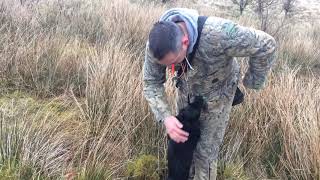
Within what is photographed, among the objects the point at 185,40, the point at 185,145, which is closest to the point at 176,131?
the point at 185,145

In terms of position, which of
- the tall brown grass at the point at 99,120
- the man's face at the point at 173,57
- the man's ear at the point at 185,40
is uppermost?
the man's ear at the point at 185,40

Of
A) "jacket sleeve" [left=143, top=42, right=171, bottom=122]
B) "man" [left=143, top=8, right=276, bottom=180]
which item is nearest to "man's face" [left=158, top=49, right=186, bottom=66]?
"man" [left=143, top=8, right=276, bottom=180]

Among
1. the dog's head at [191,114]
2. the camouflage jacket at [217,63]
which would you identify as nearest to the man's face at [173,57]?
the camouflage jacket at [217,63]

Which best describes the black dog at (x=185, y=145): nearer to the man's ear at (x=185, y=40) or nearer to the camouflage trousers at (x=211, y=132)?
the camouflage trousers at (x=211, y=132)

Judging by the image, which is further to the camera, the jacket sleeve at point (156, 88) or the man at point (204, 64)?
the jacket sleeve at point (156, 88)

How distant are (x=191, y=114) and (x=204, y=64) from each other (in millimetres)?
356

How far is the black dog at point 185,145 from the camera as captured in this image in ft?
9.53

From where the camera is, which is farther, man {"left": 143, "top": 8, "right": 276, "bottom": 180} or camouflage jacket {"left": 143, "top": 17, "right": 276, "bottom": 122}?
camouflage jacket {"left": 143, "top": 17, "right": 276, "bottom": 122}

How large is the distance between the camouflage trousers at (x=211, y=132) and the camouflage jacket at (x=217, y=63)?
62 millimetres

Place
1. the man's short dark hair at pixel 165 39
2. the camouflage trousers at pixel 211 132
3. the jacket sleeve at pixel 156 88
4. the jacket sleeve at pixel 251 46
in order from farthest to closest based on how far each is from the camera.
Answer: the camouflage trousers at pixel 211 132 → the jacket sleeve at pixel 156 88 → the jacket sleeve at pixel 251 46 → the man's short dark hair at pixel 165 39

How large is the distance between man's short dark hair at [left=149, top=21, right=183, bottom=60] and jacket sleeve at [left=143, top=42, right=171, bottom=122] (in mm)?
380

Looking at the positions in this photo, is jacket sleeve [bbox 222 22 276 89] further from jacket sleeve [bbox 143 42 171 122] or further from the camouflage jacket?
jacket sleeve [bbox 143 42 171 122]

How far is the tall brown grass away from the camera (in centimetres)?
326

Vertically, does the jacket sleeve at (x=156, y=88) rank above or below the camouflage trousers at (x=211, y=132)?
above
